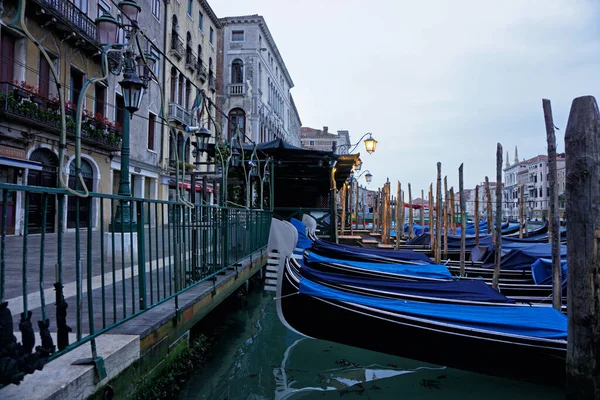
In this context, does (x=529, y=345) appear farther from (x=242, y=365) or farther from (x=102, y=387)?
(x=102, y=387)

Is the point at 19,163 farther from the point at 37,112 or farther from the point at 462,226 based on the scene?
the point at 462,226

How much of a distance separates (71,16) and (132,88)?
9811mm

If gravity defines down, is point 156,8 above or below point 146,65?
above

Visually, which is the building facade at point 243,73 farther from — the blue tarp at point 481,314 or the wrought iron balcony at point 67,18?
the blue tarp at point 481,314

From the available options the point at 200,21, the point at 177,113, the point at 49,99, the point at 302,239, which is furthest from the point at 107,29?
the point at 200,21

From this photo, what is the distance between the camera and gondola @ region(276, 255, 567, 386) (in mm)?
4020

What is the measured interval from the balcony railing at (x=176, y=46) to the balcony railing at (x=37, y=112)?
6.84 metres

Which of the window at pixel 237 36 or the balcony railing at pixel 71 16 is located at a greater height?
the window at pixel 237 36

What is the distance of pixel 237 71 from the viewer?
90.2 ft

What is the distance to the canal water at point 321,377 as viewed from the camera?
4211mm

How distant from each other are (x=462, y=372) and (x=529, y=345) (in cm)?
100

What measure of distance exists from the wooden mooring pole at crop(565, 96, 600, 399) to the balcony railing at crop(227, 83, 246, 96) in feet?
81.4

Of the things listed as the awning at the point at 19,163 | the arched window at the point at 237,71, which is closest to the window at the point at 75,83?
the awning at the point at 19,163

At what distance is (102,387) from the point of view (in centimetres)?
237
